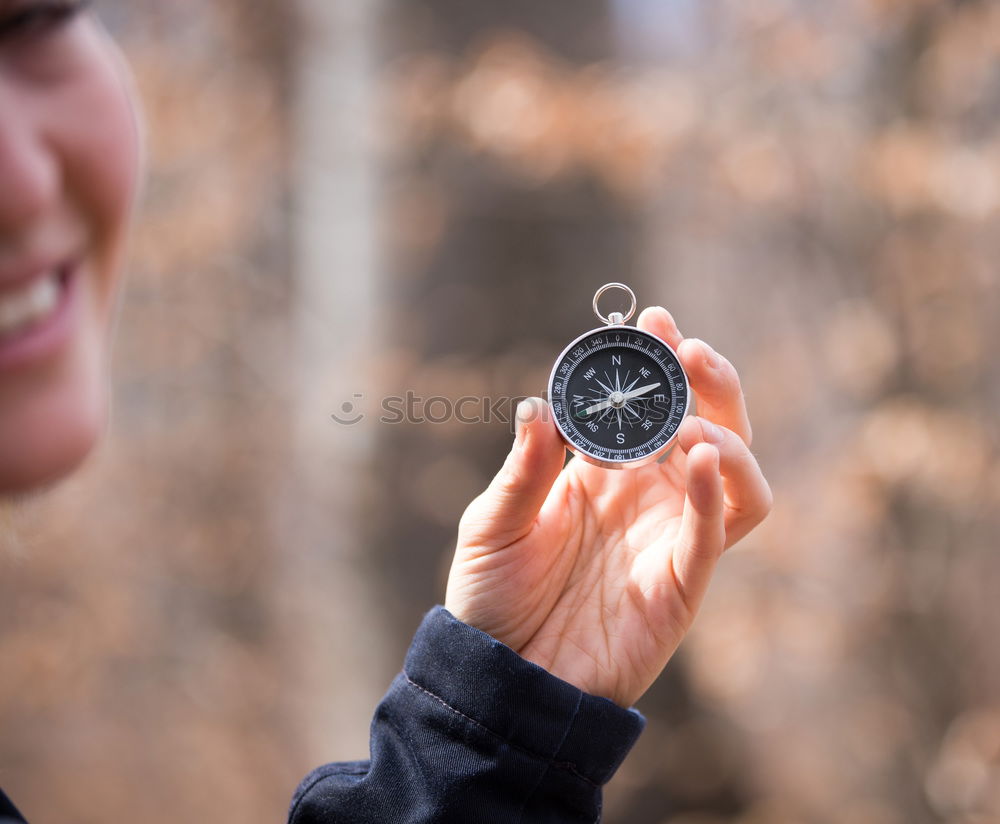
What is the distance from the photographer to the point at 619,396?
78.4 inches

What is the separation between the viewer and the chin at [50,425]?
1.19 metres

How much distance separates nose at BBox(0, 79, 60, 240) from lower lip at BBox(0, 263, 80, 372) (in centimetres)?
13

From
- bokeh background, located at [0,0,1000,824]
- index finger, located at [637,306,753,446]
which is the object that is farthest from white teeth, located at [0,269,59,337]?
bokeh background, located at [0,0,1000,824]

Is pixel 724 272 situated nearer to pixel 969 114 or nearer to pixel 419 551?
pixel 969 114

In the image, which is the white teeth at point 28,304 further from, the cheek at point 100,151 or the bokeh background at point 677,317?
the bokeh background at point 677,317

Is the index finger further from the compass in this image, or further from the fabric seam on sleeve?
the fabric seam on sleeve

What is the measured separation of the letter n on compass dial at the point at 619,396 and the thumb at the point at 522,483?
0.17m

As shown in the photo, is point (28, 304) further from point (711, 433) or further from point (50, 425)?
point (711, 433)

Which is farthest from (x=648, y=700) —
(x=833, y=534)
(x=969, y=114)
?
(x=969, y=114)

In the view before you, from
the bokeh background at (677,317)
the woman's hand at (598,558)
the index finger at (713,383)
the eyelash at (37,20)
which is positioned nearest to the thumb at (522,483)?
the woman's hand at (598,558)

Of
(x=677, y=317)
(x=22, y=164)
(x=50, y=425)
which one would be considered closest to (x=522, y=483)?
(x=50, y=425)

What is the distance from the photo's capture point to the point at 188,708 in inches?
222

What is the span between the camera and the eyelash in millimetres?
1200

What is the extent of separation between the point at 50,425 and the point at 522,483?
80cm
